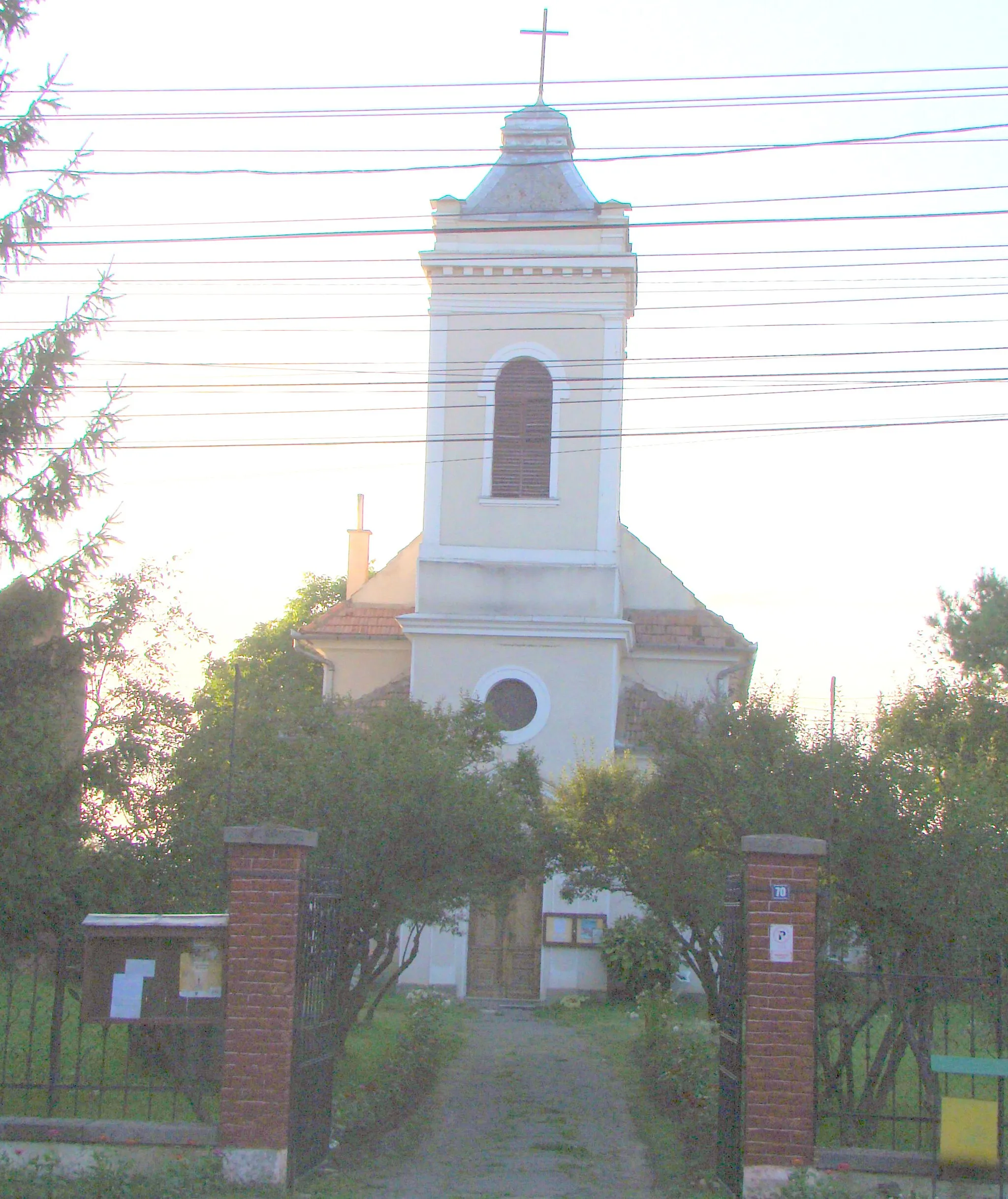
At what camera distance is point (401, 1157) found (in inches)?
417

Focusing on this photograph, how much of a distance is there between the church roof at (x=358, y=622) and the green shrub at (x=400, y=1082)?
872 centimetres

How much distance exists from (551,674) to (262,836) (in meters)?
14.5

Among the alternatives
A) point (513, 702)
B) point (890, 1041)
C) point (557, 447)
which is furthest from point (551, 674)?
point (890, 1041)

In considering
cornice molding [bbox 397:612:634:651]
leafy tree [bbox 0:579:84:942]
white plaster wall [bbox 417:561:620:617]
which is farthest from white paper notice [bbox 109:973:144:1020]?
white plaster wall [bbox 417:561:620:617]

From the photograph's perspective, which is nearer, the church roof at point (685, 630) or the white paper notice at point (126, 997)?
the white paper notice at point (126, 997)

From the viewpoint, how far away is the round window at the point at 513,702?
23.4 meters

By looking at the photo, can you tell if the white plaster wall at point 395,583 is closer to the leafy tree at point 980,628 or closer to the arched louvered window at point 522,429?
the arched louvered window at point 522,429

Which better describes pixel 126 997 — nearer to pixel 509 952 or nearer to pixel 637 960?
pixel 637 960

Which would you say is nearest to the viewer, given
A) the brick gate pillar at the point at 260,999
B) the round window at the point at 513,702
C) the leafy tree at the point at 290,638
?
the brick gate pillar at the point at 260,999

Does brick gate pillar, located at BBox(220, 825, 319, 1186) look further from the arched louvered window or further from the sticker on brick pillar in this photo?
the arched louvered window

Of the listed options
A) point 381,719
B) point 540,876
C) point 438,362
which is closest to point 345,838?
point 381,719

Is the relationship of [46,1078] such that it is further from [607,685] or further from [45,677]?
[607,685]

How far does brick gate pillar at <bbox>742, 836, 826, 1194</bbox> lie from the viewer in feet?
28.9

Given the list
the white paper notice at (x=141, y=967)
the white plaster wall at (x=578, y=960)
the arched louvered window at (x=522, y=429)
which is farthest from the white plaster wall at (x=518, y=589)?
the white paper notice at (x=141, y=967)
